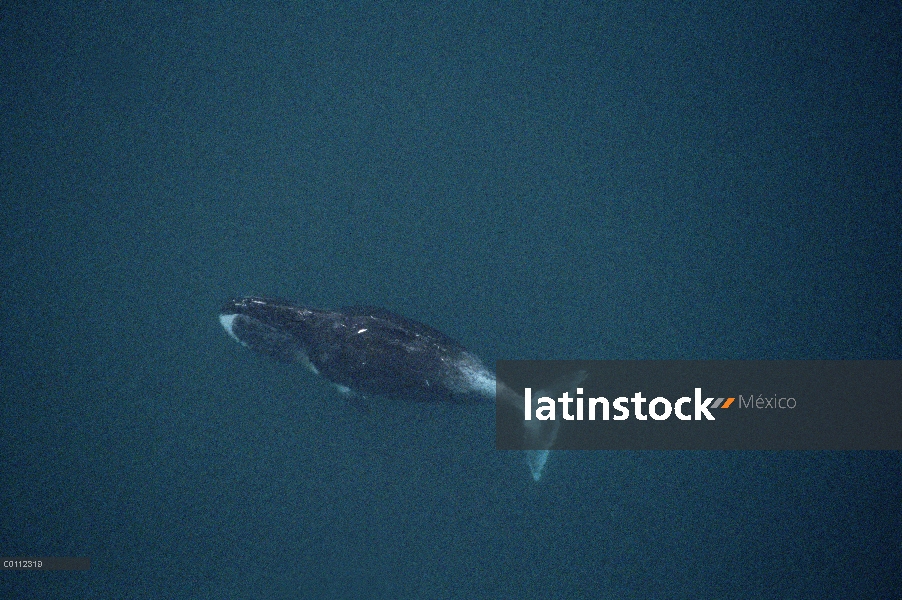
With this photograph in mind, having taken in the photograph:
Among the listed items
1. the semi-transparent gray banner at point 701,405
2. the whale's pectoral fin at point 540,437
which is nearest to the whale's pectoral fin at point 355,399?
the semi-transparent gray banner at point 701,405

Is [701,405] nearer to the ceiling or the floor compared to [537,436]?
nearer to the ceiling

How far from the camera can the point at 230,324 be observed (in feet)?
39.9

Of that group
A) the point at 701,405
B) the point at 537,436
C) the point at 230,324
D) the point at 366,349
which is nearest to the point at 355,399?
the point at 366,349

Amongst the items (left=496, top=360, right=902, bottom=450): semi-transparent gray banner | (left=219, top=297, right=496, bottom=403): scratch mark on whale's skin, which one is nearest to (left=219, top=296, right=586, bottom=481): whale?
(left=219, top=297, right=496, bottom=403): scratch mark on whale's skin

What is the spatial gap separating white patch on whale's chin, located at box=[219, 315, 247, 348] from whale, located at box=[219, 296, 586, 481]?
0.02 meters

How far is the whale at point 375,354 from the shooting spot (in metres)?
11.1

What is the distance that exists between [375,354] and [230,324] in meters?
3.20

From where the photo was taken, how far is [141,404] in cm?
1230

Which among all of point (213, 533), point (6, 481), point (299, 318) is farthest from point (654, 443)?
point (6, 481)

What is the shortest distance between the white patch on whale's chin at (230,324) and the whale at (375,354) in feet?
0.07

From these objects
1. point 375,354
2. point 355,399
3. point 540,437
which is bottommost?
point 540,437

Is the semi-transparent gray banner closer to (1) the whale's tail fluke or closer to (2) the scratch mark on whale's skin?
(1) the whale's tail fluke

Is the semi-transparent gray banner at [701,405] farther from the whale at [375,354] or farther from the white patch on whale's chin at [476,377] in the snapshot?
the white patch on whale's chin at [476,377]

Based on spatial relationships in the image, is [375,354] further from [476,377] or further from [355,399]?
[476,377]
